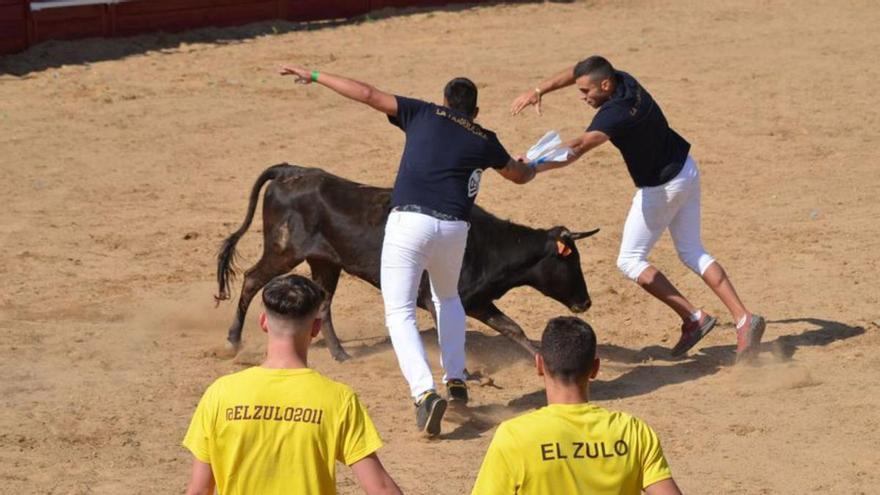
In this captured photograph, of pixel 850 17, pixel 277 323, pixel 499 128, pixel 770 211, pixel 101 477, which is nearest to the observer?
pixel 277 323

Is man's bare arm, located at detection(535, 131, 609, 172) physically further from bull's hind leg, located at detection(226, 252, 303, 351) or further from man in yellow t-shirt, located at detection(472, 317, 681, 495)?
man in yellow t-shirt, located at detection(472, 317, 681, 495)

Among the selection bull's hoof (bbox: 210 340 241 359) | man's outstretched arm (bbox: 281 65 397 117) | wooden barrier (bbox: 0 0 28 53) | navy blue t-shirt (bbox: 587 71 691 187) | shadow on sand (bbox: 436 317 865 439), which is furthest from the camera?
wooden barrier (bbox: 0 0 28 53)

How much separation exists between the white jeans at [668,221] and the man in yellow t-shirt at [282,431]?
508cm

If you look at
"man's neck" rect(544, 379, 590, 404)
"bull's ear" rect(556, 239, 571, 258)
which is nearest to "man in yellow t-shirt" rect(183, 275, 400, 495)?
"man's neck" rect(544, 379, 590, 404)

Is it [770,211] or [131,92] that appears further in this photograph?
[131,92]

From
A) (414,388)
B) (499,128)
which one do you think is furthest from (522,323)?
(499,128)

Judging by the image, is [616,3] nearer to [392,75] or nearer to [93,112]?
[392,75]

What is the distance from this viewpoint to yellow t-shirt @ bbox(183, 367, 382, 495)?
182 inches

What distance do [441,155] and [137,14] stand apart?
1159 cm

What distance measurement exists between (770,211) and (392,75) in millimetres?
5919

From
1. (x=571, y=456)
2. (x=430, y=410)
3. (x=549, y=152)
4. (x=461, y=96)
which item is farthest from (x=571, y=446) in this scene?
(x=549, y=152)

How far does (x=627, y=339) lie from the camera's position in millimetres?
10367

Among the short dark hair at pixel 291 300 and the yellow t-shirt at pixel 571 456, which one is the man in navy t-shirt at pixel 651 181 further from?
the yellow t-shirt at pixel 571 456

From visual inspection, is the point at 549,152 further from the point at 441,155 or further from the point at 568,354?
the point at 568,354
